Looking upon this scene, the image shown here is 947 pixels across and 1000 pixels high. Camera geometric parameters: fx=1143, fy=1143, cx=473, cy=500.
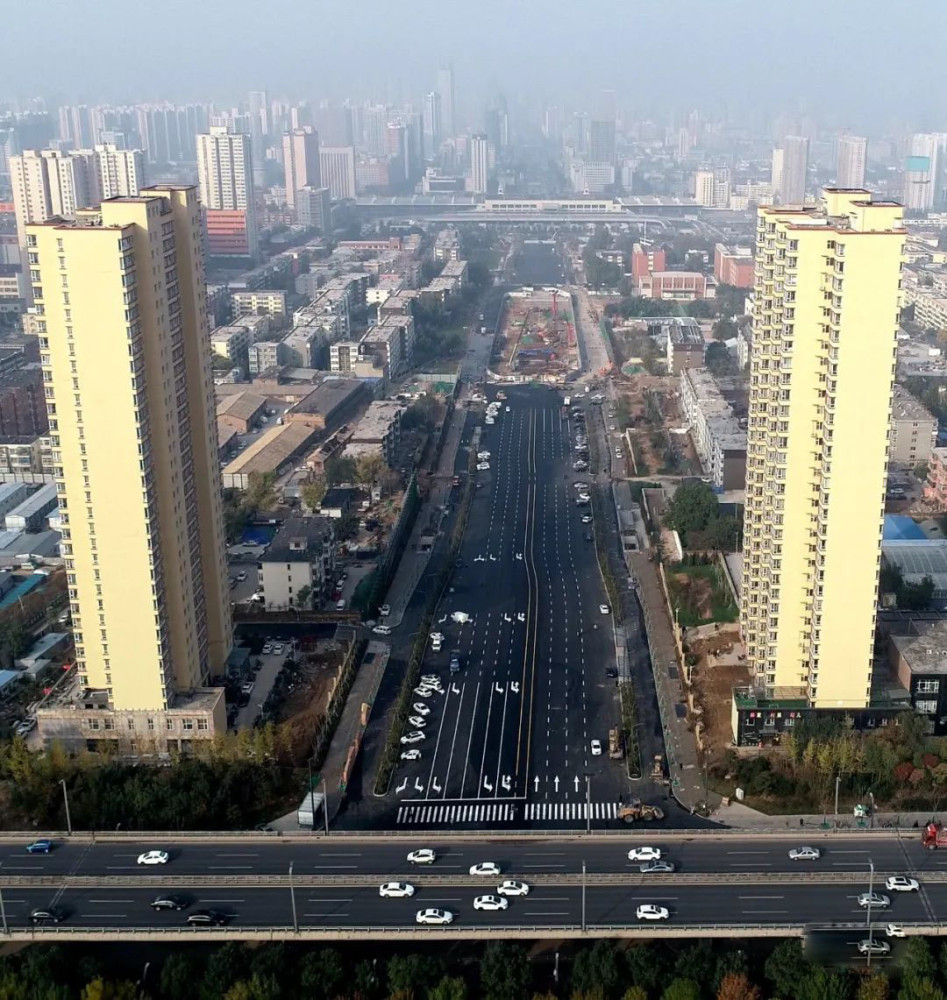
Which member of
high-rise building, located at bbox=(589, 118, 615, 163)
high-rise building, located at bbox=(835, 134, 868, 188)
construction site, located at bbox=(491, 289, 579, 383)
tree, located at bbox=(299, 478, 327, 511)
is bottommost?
tree, located at bbox=(299, 478, 327, 511)

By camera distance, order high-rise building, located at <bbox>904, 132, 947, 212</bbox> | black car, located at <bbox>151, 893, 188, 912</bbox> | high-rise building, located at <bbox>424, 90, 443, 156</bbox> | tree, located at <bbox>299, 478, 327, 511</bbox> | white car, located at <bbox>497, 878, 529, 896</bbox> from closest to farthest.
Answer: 1. black car, located at <bbox>151, 893, 188, 912</bbox>
2. white car, located at <bbox>497, 878, 529, 896</bbox>
3. tree, located at <bbox>299, 478, 327, 511</bbox>
4. high-rise building, located at <bbox>904, 132, 947, 212</bbox>
5. high-rise building, located at <bbox>424, 90, 443, 156</bbox>

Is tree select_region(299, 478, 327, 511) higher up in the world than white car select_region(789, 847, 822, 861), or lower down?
higher up

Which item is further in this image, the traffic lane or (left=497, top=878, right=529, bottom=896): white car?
(left=497, top=878, right=529, bottom=896): white car

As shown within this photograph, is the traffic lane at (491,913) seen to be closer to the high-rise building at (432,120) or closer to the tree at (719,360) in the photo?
the tree at (719,360)

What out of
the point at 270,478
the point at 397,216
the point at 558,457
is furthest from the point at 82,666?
the point at 397,216

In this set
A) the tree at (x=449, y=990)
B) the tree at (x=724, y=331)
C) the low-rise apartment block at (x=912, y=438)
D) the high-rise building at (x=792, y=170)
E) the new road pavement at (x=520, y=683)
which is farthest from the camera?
the high-rise building at (x=792, y=170)

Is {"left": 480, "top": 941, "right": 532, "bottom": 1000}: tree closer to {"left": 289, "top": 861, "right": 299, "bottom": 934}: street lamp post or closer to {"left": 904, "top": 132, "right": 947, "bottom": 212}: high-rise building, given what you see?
{"left": 289, "top": 861, "right": 299, "bottom": 934}: street lamp post

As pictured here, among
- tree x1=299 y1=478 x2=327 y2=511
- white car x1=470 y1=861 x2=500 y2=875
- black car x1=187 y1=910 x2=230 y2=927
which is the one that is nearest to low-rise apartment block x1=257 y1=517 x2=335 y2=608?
tree x1=299 y1=478 x2=327 y2=511

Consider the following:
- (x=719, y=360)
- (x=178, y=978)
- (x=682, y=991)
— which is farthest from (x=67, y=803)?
(x=719, y=360)

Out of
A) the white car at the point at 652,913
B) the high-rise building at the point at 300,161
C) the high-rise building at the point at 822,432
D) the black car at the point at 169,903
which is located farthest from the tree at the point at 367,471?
the high-rise building at the point at 300,161
